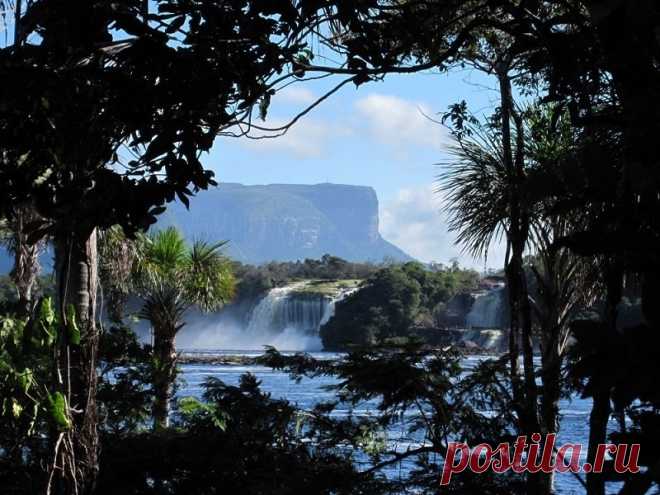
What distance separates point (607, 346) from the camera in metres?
1.50

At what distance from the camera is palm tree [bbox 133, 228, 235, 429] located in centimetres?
1298

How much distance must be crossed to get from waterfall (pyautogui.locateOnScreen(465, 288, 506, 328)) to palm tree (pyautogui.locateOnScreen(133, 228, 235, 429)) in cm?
3359

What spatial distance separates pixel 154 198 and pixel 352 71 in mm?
982

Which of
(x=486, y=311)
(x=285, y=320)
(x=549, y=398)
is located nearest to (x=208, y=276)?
(x=549, y=398)

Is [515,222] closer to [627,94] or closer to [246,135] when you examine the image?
[246,135]

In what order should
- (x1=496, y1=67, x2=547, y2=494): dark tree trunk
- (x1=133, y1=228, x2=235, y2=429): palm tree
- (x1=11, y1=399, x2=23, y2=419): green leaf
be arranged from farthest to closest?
(x1=133, y1=228, x2=235, y2=429): palm tree, (x1=11, y1=399, x2=23, y2=419): green leaf, (x1=496, y1=67, x2=547, y2=494): dark tree trunk

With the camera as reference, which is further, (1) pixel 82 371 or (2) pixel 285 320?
(2) pixel 285 320

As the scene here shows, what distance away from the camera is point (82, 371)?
5.14m

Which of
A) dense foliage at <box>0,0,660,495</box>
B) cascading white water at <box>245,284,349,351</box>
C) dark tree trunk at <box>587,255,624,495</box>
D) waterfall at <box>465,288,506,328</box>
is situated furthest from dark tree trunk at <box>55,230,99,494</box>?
cascading white water at <box>245,284,349,351</box>

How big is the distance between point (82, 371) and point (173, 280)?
8719 millimetres

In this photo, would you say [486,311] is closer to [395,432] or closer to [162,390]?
[162,390]

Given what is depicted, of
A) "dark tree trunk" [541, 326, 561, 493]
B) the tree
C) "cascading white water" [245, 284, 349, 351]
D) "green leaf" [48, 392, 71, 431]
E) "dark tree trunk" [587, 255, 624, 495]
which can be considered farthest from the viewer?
"cascading white water" [245, 284, 349, 351]

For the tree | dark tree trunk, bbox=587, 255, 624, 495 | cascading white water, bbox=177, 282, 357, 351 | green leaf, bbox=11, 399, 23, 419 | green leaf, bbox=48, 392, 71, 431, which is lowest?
cascading white water, bbox=177, 282, 357, 351

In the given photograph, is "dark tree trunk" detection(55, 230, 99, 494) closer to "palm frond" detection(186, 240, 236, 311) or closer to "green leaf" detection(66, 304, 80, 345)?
"green leaf" detection(66, 304, 80, 345)
